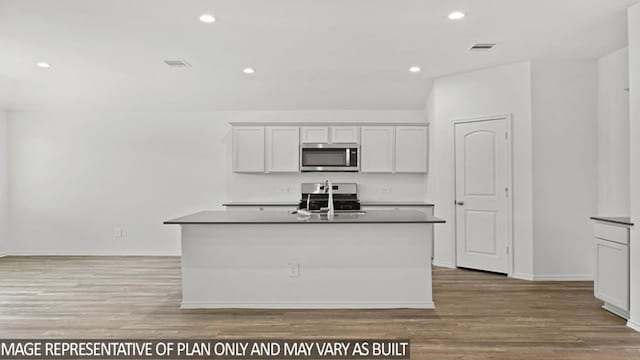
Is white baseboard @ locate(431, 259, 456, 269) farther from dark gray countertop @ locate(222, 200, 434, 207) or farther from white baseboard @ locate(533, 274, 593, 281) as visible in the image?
white baseboard @ locate(533, 274, 593, 281)

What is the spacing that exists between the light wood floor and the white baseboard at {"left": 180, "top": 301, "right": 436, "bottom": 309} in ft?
0.29

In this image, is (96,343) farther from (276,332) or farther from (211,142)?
(211,142)

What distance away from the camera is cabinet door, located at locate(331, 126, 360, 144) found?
250 inches

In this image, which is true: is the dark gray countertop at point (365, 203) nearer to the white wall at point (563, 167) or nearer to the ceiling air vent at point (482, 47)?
the white wall at point (563, 167)

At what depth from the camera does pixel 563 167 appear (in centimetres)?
500

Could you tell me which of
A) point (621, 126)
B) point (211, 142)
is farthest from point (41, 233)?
point (621, 126)

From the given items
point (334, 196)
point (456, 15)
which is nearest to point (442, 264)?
point (334, 196)

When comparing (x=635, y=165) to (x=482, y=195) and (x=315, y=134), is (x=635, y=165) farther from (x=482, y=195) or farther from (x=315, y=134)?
(x=315, y=134)

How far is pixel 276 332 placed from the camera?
3260mm

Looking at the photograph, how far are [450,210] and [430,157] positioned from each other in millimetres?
943

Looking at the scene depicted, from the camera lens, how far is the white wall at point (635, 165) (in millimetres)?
3328

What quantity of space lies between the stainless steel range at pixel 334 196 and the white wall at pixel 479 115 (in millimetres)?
1149

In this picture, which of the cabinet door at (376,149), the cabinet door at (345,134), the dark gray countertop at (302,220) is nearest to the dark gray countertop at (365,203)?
the cabinet door at (376,149)

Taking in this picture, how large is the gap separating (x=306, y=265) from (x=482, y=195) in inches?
105
